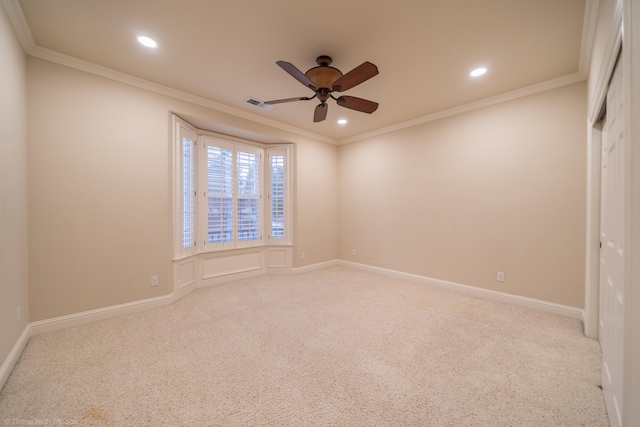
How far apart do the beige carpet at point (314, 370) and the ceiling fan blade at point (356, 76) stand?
245 centimetres

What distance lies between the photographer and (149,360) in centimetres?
207

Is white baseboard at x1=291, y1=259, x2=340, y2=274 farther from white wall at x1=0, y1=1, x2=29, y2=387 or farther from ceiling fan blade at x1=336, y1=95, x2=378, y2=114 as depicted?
white wall at x1=0, y1=1, x2=29, y2=387

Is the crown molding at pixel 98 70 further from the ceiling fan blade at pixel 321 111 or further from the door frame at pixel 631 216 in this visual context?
the door frame at pixel 631 216

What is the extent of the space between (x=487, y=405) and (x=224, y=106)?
4.43 metres

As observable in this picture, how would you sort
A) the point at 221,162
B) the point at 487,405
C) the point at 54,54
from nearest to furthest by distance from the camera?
the point at 487,405, the point at 54,54, the point at 221,162

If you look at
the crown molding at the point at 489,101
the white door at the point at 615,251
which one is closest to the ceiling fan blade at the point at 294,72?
the white door at the point at 615,251

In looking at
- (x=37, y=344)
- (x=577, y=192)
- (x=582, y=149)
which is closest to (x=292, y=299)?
(x=37, y=344)

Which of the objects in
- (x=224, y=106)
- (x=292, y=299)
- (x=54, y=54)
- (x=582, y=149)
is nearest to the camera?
(x=54, y=54)

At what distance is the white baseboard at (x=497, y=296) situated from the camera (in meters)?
2.88

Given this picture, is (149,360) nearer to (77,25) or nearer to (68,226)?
(68,226)

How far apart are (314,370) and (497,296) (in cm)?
288

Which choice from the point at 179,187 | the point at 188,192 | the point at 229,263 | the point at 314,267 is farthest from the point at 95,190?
the point at 314,267

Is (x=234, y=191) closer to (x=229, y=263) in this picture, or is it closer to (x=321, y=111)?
(x=229, y=263)

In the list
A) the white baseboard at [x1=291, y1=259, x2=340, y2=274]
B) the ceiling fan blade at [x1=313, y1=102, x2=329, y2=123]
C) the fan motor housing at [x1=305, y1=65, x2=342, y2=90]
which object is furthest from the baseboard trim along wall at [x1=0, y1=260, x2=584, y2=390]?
the fan motor housing at [x1=305, y1=65, x2=342, y2=90]
